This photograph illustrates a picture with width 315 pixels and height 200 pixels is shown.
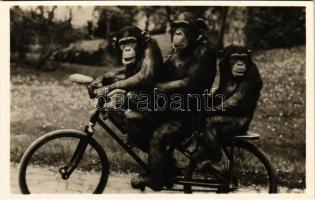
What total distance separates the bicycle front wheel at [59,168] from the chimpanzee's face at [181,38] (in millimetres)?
1209

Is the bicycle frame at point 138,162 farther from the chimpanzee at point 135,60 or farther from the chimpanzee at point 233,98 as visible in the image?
the chimpanzee at point 135,60

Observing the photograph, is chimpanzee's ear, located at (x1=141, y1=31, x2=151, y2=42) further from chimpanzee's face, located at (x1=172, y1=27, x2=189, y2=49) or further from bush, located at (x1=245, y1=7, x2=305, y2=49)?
bush, located at (x1=245, y1=7, x2=305, y2=49)

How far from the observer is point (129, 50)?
17.6 ft

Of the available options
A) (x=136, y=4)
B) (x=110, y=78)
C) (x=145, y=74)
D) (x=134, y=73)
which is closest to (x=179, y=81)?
(x=145, y=74)

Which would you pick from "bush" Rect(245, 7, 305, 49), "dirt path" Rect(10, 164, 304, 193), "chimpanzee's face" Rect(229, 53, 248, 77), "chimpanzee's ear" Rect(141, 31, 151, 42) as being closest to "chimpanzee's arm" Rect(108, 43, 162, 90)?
"chimpanzee's ear" Rect(141, 31, 151, 42)

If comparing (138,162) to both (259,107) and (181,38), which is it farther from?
(259,107)

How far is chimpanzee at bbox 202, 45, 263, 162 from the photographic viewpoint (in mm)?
5320

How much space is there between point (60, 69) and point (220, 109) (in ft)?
5.39

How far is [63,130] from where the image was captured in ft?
16.9

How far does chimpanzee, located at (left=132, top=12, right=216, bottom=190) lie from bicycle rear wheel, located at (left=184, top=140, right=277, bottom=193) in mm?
309

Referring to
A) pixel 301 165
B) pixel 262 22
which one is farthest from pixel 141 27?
pixel 301 165

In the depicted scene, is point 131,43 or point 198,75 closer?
point 198,75

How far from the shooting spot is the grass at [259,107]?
18.3 feet

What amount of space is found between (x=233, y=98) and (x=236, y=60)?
37 centimetres
